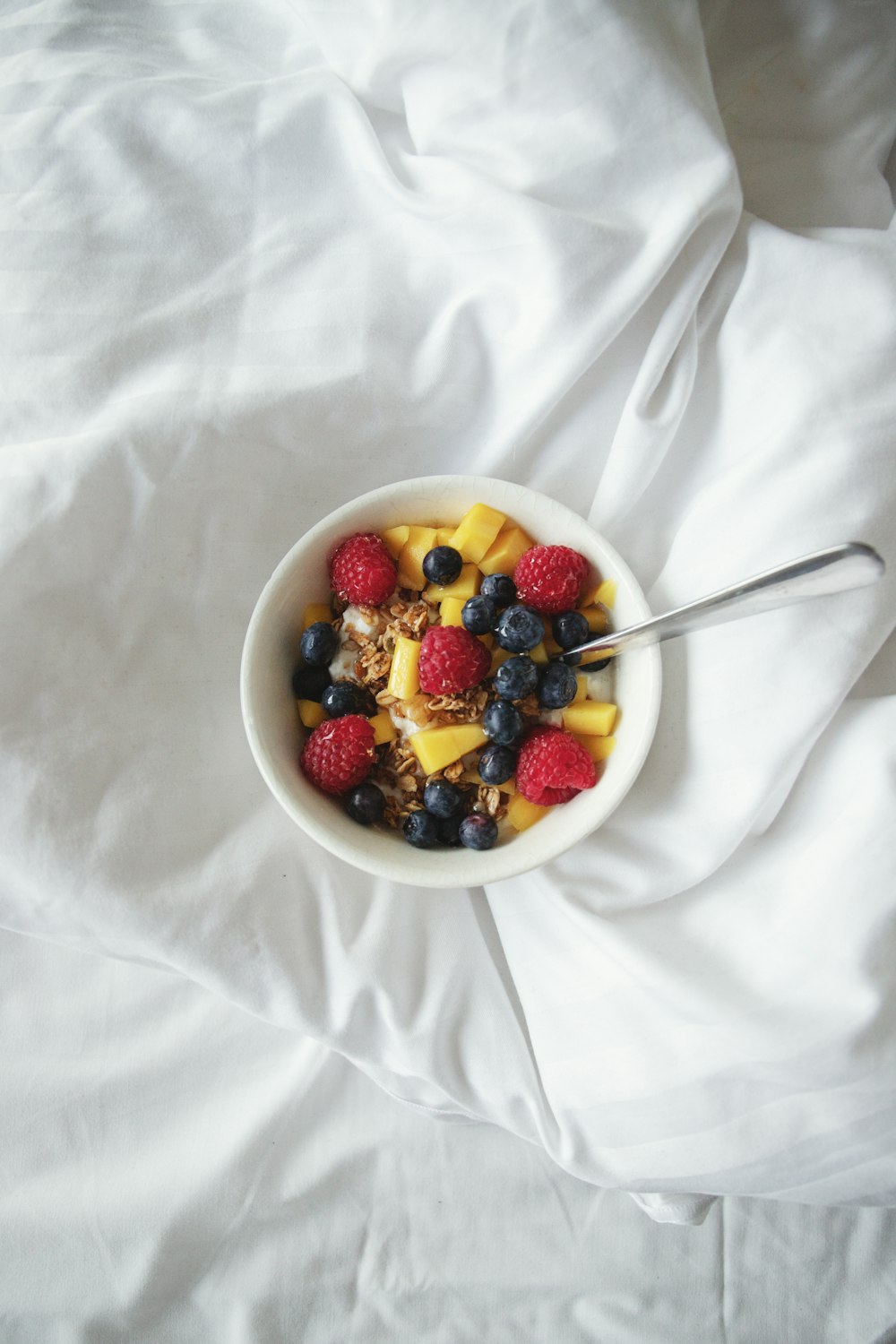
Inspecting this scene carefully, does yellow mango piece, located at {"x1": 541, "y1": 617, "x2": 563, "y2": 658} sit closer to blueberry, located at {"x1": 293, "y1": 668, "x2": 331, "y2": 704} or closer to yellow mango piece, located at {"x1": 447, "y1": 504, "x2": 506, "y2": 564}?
yellow mango piece, located at {"x1": 447, "y1": 504, "x2": 506, "y2": 564}

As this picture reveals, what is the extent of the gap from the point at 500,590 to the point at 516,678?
0.10m

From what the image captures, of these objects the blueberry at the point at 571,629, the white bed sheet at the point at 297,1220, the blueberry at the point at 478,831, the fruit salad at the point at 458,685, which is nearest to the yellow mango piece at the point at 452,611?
the fruit salad at the point at 458,685

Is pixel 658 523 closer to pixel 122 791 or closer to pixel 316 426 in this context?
pixel 316 426

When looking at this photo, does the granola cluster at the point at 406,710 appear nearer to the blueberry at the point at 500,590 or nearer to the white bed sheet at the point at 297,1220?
the blueberry at the point at 500,590

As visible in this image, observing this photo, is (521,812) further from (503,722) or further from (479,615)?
(479,615)

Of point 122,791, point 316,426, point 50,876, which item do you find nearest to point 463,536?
point 316,426

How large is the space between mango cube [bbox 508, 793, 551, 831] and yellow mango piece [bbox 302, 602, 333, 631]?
0.29 m

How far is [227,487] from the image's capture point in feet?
3.46

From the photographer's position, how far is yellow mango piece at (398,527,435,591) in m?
→ 1.00

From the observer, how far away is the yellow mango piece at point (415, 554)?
100 cm

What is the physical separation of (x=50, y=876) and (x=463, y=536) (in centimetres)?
56

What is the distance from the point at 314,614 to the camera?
103 cm

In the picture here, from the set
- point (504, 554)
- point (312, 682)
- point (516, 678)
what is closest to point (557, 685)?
point (516, 678)

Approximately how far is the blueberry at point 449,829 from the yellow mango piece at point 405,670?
133 mm
